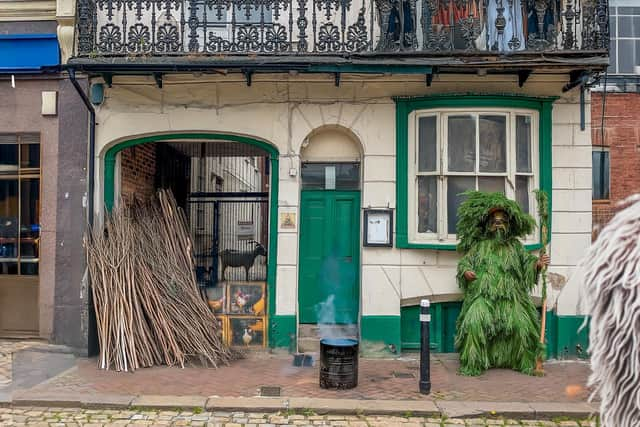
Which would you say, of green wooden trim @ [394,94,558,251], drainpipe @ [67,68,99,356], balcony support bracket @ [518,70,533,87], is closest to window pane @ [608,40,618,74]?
green wooden trim @ [394,94,558,251]

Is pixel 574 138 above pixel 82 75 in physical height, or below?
below

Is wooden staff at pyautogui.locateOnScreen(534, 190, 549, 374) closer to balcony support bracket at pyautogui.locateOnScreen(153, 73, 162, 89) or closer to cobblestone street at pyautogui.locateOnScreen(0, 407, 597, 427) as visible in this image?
cobblestone street at pyautogui.locateOnScreen(0, 407, 597, 427)

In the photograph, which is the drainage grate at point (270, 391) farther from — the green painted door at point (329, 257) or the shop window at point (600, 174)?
the shop window at point (600, 174)

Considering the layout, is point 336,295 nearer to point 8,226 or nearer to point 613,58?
point 8,226

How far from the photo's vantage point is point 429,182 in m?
9.30

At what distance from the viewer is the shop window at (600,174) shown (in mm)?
11258

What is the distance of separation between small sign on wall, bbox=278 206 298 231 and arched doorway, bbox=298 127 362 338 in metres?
0.24

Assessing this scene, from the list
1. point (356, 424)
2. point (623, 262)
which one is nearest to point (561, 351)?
point (356, 424)

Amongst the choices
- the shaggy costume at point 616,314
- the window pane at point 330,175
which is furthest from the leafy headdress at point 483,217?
the shaggy costume at point 616,314

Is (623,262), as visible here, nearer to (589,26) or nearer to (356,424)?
(356,424)

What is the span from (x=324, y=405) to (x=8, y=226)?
6399 mm

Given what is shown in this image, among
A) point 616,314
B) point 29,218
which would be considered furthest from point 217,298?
point 616,314

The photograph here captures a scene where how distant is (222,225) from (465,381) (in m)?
4.78

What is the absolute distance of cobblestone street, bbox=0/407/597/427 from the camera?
624cm
